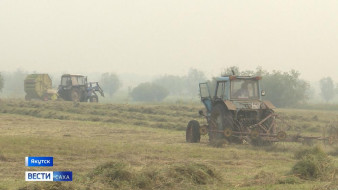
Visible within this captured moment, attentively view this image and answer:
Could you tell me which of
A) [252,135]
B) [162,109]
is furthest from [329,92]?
[252,135]

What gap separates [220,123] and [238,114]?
Answer: 2.35ft

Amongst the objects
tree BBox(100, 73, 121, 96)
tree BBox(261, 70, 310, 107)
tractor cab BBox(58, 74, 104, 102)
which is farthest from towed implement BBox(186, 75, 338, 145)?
tree BBox(100, 73, 121, 96)

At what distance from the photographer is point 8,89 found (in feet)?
600

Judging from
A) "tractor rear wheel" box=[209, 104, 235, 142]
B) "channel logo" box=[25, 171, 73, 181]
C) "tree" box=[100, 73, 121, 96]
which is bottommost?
"channel logo" box=[25, 171, 73, 181]

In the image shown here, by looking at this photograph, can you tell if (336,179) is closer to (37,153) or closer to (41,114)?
(37,153)

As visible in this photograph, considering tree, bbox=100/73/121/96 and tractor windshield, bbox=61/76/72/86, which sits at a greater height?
tree, bbox=100/73/121/96

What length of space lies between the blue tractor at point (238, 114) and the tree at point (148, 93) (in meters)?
97.3

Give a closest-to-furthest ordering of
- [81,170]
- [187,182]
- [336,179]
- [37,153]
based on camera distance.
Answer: [187,182], [336,179], [81,170], [37,153]

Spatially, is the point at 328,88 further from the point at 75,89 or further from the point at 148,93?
the point at 75,89

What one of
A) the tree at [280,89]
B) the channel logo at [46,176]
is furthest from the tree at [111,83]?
the channel logo at [46,176]

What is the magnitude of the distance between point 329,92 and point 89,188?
6257 inches

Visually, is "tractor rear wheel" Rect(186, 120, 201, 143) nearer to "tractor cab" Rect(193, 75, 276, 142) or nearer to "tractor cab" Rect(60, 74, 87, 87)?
"tractor cab" Rect(193, 75, 276, 142)

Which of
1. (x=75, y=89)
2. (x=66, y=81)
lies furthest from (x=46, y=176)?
(x=66, y=81)

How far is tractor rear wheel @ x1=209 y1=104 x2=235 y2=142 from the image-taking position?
53.9 ft
